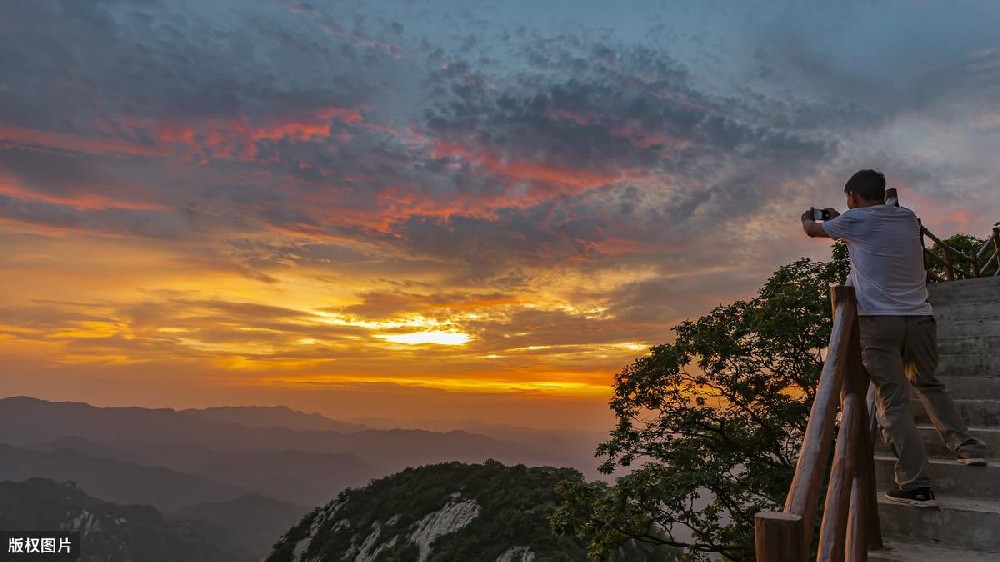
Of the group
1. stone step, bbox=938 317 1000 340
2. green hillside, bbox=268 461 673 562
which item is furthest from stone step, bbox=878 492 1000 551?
green hillside, bbox=268 461 673 562

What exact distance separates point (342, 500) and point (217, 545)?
5481 inches

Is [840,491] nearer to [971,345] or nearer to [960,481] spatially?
[960,481]

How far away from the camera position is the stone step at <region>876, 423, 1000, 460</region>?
4.14 metres

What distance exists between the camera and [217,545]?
16912cm

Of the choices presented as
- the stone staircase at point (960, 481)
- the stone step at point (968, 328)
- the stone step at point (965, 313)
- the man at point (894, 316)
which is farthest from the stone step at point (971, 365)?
the man at point (894, 316)

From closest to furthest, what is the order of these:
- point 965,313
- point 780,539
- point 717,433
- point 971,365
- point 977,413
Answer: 1. point 780,539
2. point 977,413
3. point 971,365
4. point 965,313
5. point 717,433

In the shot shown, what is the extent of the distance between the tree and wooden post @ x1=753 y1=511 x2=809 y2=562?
9.48 m

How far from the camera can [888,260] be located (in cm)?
395

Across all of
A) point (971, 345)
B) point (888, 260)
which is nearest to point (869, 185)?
point (888, 260)

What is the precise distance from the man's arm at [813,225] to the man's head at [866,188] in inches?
7.0

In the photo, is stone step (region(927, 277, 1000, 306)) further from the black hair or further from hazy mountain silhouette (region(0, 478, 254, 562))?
hazy mountain silhouette (region(0, 478, 254, 562))

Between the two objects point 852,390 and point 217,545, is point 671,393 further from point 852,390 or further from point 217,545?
point 217,545

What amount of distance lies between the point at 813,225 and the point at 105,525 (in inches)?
7751

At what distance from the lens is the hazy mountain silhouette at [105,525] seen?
471ft
